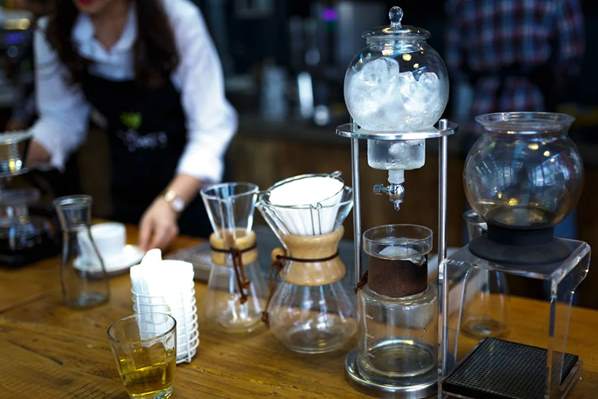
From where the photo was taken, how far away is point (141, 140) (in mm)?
2291

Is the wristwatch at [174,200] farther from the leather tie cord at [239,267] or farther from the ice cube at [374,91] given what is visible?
the ice cube at [374,91]

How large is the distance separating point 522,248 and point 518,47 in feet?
8.48

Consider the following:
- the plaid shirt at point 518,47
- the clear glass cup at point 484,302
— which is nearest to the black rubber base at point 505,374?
the clear glass cup at point 484,302

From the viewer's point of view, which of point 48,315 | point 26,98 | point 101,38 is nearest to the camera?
point 48,315

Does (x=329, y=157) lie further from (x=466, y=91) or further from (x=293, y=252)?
(x=293, y=252)

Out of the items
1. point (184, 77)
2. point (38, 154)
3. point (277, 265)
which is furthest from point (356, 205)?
point (38, 154)

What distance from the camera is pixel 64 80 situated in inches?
89.3

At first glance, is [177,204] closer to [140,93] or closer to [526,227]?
[140,93]

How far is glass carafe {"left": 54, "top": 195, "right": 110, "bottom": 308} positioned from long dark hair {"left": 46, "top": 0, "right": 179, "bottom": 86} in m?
0.67

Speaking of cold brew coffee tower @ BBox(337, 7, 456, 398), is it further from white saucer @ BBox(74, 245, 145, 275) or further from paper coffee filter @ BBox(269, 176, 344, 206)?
white saucer @ BBox(74, 245, 145, 275)

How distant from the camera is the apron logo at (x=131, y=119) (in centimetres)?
225

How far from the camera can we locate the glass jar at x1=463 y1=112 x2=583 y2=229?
1013 mm

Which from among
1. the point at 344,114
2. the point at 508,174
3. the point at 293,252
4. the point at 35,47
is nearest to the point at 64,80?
the point at 35,47

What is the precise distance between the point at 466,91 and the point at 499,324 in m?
2.73
